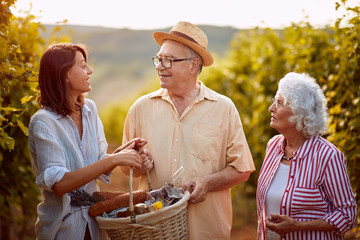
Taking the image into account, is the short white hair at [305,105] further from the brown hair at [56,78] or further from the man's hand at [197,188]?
the brown hair at [56,78]

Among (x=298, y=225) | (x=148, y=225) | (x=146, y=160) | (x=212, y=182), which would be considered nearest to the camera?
(x=148, y=225)

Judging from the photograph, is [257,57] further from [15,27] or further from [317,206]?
[317,206]

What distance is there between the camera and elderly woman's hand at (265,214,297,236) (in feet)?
10.1

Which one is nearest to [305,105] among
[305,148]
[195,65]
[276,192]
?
[305,148]

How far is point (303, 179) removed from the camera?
10.2 feet

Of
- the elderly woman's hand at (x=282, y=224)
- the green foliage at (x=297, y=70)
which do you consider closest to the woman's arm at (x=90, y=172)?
the elderly woman's hand at (x=282, y=224)

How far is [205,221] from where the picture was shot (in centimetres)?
356

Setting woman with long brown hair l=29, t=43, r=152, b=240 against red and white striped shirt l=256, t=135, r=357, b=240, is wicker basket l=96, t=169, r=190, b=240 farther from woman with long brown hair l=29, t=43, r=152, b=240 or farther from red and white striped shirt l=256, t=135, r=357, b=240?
red and white striped shirt l=256, t=135, r=357, b=240

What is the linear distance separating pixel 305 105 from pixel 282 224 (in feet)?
2.73

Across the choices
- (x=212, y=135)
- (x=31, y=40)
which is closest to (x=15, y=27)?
(x=31, y=40)

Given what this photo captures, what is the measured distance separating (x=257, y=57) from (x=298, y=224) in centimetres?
578

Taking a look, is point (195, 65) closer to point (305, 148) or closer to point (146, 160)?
point (146, 160)

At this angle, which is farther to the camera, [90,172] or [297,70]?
[297,70]

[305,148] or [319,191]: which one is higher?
[305,148]
